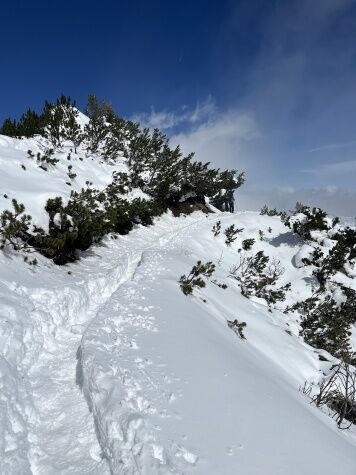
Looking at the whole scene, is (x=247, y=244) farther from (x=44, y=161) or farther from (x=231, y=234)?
(x=44, y=161)

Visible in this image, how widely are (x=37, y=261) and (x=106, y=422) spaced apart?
5997 millimetres

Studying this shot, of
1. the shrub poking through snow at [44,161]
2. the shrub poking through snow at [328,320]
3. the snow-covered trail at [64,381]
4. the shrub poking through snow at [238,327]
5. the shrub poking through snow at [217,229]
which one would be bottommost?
the snow-covered trail at [64,381]

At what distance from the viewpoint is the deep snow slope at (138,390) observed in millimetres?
Result: 3803

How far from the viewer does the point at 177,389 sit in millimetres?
4965

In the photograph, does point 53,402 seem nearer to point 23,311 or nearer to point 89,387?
point 89,387

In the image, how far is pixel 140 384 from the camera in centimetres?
499

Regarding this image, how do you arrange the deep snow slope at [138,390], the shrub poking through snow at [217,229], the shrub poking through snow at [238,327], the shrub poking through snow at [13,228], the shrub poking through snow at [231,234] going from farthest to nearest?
1. the shrub poking through snow at [217,229]
2. the shrub poking through snow at [231,234]
3. the shrub poking through snow at [238,327]
4. the shrub poking through snow at [13,228]
5. the deep snow slope at [138,390]

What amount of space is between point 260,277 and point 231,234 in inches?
180

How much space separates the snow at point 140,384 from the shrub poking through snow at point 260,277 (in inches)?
227

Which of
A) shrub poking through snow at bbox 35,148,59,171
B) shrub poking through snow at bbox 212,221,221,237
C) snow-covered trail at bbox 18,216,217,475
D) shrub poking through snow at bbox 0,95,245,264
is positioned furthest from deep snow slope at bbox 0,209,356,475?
shrub poking through snow at bbox 212,221,221,237

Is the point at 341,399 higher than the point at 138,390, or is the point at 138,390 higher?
the point at 341,399

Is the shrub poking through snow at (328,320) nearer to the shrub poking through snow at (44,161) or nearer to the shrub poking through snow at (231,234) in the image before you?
the shrub poking through snow at (231,234)

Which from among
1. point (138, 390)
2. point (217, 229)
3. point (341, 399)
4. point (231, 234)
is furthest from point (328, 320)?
point (138, 390)

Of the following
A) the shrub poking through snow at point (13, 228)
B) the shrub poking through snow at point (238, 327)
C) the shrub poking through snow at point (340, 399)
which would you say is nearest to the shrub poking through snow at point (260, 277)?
the shrub poking through snow at point (238, 327)
